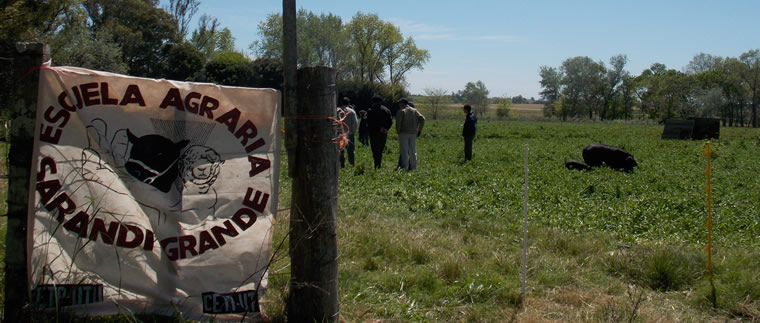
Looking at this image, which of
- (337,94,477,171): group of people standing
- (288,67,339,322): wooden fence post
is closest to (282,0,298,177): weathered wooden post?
(288,67,339,322): wooden fence post

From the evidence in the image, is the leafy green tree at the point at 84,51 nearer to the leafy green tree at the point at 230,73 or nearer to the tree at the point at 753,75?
the leafy green tree at the point at 230,73

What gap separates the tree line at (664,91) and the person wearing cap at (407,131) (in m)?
74.5

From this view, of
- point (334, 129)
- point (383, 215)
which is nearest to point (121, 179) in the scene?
point (334, 129)

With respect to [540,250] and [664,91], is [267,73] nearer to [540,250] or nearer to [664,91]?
[540,250]

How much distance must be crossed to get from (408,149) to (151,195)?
37.2 ft

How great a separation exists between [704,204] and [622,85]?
11525 centimetres

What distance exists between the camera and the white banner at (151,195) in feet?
11.4

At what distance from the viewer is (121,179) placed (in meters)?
3.59

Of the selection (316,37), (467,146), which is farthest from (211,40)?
(467,146)

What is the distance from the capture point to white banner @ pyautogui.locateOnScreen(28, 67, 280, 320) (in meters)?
3.47

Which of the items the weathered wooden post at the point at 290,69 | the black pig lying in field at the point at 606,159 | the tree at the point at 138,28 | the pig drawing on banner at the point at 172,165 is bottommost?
the black pig lying in field at the point at 606,159

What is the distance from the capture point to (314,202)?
388 centimetres

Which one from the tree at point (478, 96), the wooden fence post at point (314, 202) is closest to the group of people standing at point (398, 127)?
the wooden fence post at point (314, 202)

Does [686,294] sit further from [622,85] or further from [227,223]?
[622,85]
